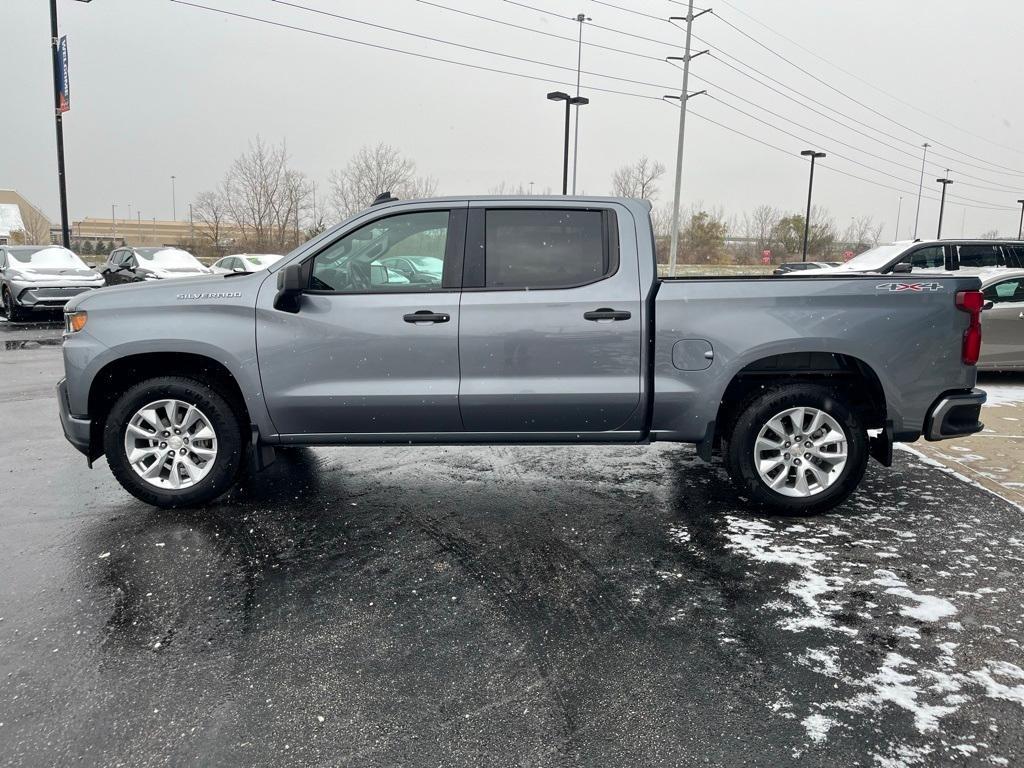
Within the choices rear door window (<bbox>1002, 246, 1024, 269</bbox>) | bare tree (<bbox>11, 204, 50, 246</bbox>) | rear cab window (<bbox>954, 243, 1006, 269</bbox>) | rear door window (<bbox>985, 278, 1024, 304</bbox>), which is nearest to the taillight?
rear door window (<bbox>985, 278, 1024, 304</bbox>)

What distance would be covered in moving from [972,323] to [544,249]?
2.69m

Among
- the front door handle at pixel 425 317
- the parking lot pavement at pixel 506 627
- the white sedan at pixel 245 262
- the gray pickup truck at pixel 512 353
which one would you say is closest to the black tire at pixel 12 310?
the white sedan at pixel 245 262

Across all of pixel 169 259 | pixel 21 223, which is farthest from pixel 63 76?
pixel 21 223

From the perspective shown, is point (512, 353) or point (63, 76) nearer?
point (512, 353)

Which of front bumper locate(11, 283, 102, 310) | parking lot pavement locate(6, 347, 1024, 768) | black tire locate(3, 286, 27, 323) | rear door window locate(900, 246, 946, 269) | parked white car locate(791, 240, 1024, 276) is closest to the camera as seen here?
parking lot pavement locate(6, 347, 1024, 768)

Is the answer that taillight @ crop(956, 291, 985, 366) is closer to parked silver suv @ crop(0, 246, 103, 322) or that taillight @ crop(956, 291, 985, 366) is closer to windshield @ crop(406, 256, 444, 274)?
Answer: windshield @ crop(406, 256, 444, 274)

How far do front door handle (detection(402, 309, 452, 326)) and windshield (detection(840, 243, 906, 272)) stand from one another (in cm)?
932

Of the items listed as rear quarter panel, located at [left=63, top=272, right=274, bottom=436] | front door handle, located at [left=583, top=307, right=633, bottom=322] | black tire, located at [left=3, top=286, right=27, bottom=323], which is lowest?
black tire, located at [left=3, top=286, right=27, bottom=323]

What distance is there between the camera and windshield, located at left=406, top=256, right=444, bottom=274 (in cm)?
483

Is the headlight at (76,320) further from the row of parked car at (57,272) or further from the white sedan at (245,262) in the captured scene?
the white sedan at (245,262)

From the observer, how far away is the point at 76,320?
4.85 m

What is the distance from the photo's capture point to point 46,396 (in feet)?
29.0

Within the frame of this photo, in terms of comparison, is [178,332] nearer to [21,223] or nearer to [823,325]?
[823,325]

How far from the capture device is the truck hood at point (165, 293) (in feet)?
15.8
